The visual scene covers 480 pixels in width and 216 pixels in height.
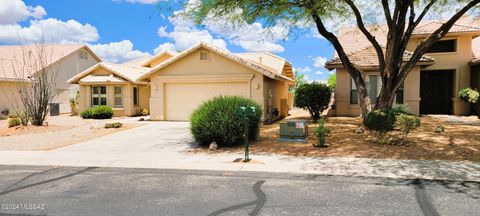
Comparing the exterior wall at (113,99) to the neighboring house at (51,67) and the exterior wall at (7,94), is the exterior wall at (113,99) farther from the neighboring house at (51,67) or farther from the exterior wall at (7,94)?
the exterior wall at (7,94)

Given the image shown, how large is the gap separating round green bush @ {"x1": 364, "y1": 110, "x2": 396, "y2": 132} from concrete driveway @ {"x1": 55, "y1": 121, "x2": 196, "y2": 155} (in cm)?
550

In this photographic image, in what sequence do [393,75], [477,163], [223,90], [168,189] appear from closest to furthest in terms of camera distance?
[168,189] → [477,163] → [393,75] → [223,90]

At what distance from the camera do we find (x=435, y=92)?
67.2 feet

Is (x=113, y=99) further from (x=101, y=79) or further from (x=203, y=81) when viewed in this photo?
(x=203, y=81)

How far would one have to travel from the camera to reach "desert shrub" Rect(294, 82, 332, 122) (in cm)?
1594

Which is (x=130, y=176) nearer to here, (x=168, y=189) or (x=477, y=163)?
(x=168, y=189)

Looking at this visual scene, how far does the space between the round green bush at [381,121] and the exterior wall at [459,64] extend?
12565mm

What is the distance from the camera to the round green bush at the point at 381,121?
9211 millimetres

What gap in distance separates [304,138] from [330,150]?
4.99 ft

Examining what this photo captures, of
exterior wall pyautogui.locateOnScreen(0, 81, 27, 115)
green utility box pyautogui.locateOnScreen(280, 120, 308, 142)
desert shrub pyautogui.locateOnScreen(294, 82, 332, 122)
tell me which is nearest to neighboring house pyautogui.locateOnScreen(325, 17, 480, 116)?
desert shrub pyautogui.locateOnScreen(294, 82, 332, 122)

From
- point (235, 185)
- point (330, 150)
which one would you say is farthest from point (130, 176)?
point (330, 150)

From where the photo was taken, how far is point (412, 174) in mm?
6363

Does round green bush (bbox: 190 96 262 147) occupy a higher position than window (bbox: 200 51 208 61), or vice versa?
window (bbox: 200 51 208 61)

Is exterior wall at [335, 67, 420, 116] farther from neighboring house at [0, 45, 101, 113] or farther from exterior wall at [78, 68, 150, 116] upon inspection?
neighboring house at [0, 45, 101, 113]
